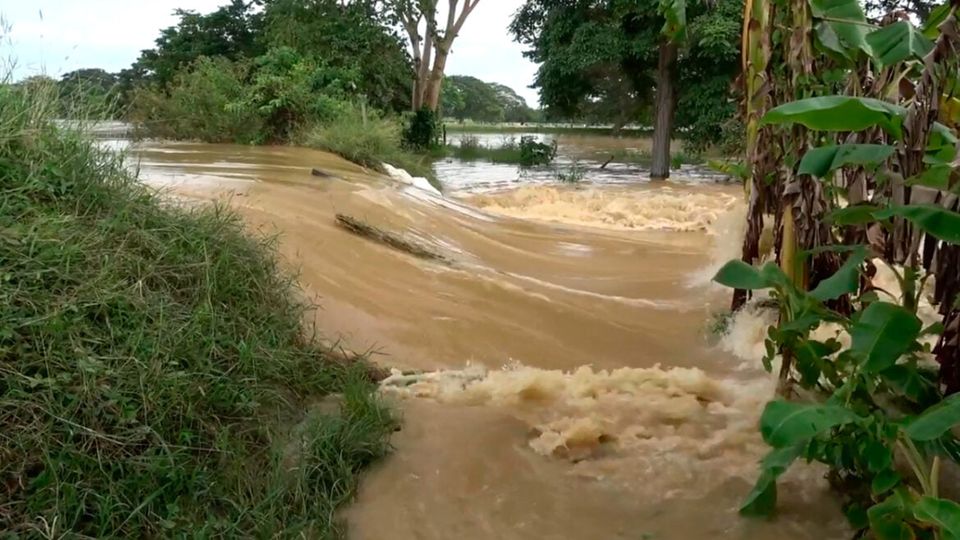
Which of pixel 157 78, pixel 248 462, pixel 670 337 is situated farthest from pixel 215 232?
pixel 157 78

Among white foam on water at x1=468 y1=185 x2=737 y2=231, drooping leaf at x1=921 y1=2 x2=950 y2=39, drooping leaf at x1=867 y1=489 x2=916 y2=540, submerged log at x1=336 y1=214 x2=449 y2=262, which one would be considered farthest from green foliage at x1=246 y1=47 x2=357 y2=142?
drooping leaf at x1=867 y1=489 x2=916 y2=540

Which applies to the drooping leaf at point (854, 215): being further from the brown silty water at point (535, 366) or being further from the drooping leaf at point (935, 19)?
the brown silty water at point (535, 366)

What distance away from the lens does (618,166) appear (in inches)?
899

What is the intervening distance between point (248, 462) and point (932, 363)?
2.45m

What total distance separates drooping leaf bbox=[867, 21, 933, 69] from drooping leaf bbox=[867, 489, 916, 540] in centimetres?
116

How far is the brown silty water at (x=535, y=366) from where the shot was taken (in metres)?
2.83

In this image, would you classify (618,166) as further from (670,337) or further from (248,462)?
(248,462)

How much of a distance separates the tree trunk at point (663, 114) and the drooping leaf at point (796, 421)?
15811 mm

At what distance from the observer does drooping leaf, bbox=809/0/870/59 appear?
3045mm

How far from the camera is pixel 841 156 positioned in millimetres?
2143

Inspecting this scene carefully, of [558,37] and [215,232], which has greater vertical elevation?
[558,37]

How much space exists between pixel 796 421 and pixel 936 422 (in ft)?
0.97

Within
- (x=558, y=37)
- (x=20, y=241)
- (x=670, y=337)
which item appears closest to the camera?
(x=20, y=241)

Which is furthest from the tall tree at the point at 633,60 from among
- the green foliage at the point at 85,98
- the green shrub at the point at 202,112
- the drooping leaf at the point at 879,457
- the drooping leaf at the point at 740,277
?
the drooping leaf at the point at 879,457
